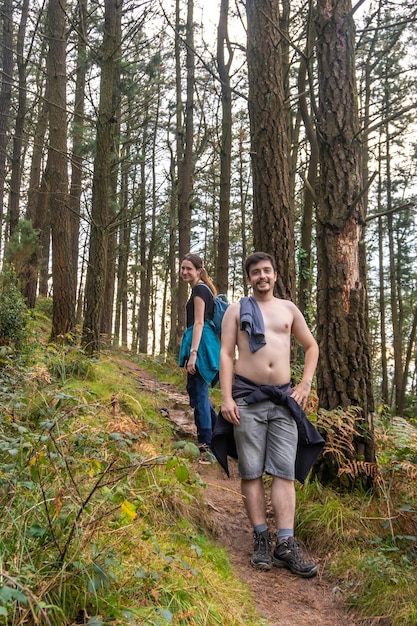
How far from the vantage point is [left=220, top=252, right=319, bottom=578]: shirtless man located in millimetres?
3629

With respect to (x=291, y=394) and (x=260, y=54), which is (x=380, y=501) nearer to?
(x=291, y=394)

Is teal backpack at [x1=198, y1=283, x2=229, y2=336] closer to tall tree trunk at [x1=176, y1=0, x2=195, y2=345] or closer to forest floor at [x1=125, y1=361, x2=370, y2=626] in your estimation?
forest floor at [x1=125, y1=361, x2=370, y2=626]

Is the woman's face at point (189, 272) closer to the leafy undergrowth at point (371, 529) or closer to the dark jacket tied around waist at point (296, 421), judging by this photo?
the dark jacket tied around waist at point (296, 421)

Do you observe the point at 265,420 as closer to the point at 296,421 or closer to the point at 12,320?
the point at 296,421

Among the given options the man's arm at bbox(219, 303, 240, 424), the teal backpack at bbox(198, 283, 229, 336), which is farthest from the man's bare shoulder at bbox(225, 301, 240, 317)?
the teal backpack at bbox(198, 283, 229, 336)

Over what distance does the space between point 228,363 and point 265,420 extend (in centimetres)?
51

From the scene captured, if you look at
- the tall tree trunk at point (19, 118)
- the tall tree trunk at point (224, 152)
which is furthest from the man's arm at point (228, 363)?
the tall tree trunk at point (19, 118)

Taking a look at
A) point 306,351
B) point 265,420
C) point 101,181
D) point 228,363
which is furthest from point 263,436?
point 101,181

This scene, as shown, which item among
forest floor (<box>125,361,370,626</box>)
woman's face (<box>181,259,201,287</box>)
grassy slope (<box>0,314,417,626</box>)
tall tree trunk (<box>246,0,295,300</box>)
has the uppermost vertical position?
tall tree trunk (<box>246,0,295,300</box>)

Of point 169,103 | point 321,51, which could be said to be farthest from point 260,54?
point 169,103

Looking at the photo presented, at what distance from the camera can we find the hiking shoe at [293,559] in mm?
3498

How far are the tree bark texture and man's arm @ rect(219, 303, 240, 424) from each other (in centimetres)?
106

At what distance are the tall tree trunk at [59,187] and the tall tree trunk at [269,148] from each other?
13.9 feet

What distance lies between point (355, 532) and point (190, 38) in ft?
47.8
